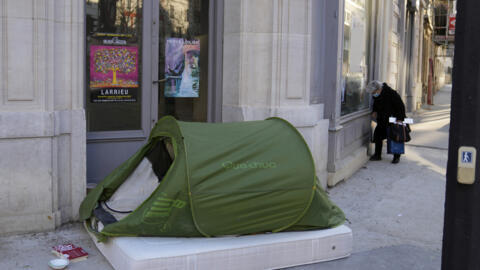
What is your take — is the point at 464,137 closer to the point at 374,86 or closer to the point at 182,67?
the point at 182,67

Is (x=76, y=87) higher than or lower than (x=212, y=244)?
higher

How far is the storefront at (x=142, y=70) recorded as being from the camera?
5914 millimetres

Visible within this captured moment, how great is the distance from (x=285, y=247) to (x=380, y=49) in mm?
7927

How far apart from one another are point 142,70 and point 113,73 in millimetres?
353

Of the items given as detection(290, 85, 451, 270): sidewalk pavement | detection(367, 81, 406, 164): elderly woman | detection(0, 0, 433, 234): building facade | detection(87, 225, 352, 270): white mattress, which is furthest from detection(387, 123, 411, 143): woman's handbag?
detection(87, 225, 352, 270): white mattress

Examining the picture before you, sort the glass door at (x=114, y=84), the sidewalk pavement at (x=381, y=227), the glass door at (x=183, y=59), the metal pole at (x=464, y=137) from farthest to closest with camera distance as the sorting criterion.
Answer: the glass door at (x=183, y=59) < the glass door at (x=114, y=84) < the sidewalk pavement at (x=381, y=227) < the metal pole at (x=464, y=137)

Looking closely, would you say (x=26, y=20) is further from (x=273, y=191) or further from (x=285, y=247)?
(x=285, y=247)

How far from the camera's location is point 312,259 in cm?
470

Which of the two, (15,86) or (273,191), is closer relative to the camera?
(273,191)

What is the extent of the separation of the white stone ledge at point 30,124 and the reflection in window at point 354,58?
522 cm

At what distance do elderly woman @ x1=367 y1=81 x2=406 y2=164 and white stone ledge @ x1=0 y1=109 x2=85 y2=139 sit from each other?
6781 mm

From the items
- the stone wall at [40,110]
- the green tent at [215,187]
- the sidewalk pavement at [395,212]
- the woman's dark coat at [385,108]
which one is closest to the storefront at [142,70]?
the stone wall at [40,110]

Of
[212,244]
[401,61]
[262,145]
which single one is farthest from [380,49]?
[212,244]

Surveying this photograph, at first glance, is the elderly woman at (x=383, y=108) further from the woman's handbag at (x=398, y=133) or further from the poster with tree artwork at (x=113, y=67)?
the poster with tree artwork at (x=113, y=67)
